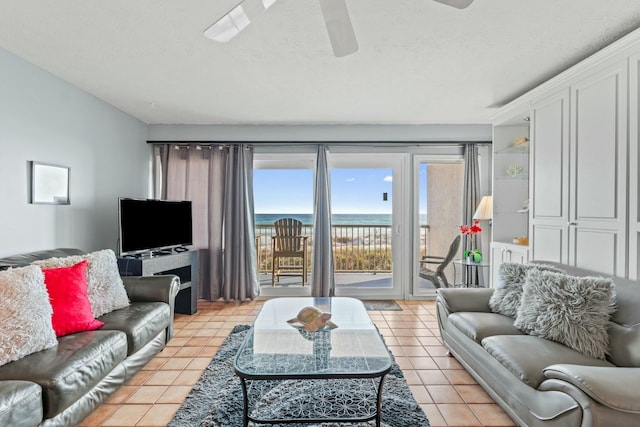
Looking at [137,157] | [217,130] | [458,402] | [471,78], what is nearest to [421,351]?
[458,402]

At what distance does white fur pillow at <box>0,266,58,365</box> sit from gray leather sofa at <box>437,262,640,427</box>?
8.56 feet

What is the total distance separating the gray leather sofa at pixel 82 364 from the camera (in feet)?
5.11

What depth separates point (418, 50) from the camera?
8.18 feet

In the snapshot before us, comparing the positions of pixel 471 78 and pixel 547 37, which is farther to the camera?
pixel 471 78

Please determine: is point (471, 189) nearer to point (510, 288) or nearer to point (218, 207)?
point (510, 288)

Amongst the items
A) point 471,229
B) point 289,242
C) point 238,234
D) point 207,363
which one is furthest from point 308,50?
point 471,229

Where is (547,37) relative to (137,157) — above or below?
above

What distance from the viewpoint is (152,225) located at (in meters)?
3.75

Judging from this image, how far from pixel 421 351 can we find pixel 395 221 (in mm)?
2060

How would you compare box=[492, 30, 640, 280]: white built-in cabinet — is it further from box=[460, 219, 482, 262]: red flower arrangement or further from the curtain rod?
the curtain rod

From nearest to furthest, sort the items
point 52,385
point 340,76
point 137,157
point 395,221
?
point 52,385, point 340,76, point 137,157, point 395,221

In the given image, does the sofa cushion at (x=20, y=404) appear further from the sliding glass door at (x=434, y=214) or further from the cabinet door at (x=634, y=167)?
the sliding glass door at (x=434, y=214)

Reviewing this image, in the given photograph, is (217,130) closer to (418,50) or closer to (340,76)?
(340,76)

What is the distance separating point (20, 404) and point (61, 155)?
232cm
